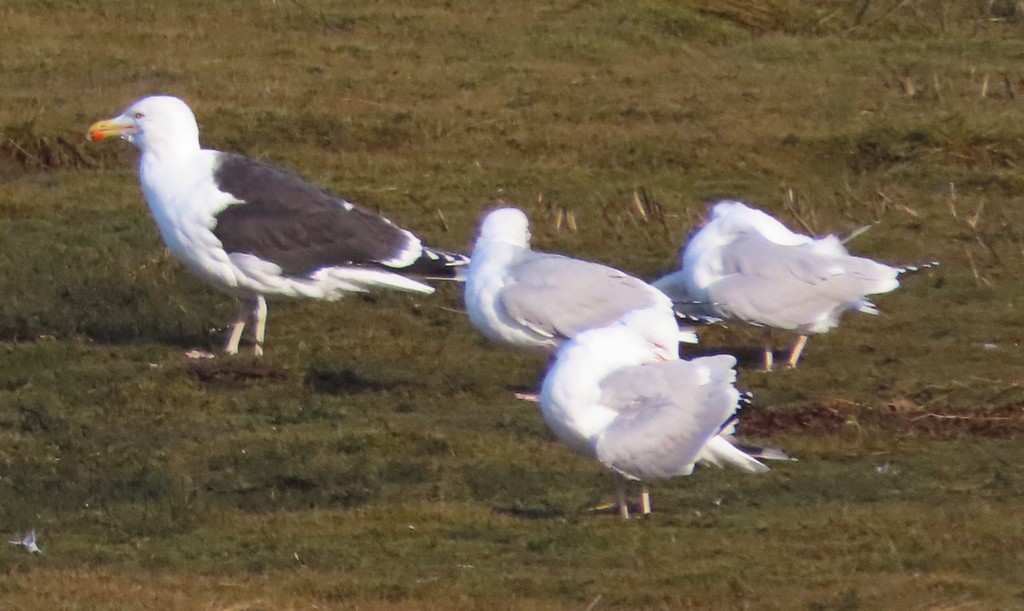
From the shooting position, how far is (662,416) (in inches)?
334

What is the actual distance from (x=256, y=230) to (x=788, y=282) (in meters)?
3.25

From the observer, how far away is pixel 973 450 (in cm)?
1012

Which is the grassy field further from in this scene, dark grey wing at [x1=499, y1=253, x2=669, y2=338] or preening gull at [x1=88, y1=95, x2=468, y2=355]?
dark grey wing at [x1=499, y1=253, x2=669, y2=338]

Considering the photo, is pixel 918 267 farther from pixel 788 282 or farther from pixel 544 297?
pixel 544 297

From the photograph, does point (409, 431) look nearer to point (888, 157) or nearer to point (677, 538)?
point (677, 538)

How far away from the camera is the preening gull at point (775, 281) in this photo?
39.1ft

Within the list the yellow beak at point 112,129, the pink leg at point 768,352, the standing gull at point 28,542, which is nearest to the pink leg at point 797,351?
the pink leg at point 768,352

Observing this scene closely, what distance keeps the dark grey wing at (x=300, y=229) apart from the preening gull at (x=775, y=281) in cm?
159

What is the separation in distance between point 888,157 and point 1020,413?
6867mm

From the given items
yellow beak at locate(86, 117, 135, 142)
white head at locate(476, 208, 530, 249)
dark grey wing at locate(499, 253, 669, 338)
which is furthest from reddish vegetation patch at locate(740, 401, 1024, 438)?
yellow beak at locate(86, 117, 135, 142)

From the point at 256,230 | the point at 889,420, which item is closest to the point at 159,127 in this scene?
the point at 256,230

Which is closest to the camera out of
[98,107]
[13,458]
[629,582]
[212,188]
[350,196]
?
[629,582]

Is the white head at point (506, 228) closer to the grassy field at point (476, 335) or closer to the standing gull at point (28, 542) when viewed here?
the grassy field at point (476, 335)

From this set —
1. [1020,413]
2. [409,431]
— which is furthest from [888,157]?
[409,431]
